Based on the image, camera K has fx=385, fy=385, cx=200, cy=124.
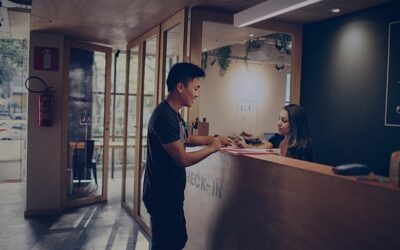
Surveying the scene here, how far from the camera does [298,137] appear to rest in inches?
116

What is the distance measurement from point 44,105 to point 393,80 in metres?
4.31

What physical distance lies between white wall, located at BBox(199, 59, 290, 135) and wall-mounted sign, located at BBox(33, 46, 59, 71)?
9.93ft

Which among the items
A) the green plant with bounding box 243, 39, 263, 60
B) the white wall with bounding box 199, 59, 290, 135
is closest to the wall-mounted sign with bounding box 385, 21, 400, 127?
the green plant with bounding box 243, 39, 263, 60

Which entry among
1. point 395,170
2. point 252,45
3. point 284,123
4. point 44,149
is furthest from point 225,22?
point 252,45

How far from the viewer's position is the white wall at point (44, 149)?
17.8 feet

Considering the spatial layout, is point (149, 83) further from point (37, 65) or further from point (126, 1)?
point (126, 1)

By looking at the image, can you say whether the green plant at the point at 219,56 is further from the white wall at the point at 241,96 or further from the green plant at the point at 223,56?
the white wall at the point at 241,96

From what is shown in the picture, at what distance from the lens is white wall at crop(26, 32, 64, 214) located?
5414mm

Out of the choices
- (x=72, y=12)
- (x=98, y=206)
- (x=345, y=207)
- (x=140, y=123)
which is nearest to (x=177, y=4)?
(x=72, y=12)

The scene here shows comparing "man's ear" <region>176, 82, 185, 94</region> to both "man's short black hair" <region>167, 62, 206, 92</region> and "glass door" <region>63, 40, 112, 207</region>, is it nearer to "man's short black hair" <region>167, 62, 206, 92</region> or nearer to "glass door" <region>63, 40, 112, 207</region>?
"man's short black hair" <region>167, 62, 206, 92</region>

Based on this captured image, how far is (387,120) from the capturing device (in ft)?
11.5

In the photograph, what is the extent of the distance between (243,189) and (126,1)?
214 centimetres

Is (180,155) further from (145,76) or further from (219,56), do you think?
(219,56)

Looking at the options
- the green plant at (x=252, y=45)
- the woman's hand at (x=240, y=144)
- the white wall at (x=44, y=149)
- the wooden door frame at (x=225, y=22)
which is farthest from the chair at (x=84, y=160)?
the woman's hand at (x=240, y=144)
